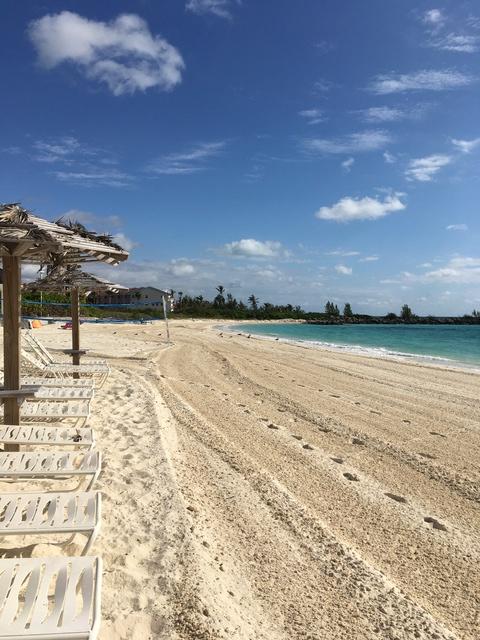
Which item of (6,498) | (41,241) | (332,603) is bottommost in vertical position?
(332,603)

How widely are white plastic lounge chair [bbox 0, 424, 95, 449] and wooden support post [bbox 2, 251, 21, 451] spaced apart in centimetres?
33

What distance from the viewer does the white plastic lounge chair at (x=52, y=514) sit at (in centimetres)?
239

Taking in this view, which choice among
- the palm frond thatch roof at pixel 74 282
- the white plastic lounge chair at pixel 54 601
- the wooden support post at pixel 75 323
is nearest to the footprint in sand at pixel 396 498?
the white plastic lounge chair at pixel 54 601

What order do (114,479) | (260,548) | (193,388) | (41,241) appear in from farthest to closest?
(193,388) → (114,479) → (41,241) → (260,548)

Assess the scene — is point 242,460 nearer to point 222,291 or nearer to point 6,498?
point 6,498

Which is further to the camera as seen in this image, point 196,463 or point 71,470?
point 196,463

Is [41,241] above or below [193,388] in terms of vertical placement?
above

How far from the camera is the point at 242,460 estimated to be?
4738mm

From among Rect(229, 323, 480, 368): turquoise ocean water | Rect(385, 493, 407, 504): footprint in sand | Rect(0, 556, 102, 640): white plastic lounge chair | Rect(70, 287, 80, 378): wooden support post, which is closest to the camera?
Rect(0, 556, 102, 640): white plastic lounge chair

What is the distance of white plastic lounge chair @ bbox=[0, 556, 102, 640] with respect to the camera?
5.46 feet

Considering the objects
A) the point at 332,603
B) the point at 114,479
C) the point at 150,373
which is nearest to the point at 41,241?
the point at 114,479

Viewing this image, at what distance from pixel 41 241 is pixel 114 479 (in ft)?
6.67

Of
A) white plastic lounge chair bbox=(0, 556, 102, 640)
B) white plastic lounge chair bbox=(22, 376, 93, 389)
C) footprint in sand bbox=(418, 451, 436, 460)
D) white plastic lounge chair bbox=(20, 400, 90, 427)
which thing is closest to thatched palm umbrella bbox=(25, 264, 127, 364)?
white plastic lounge chair bbox=(22, 376, 93, 389)

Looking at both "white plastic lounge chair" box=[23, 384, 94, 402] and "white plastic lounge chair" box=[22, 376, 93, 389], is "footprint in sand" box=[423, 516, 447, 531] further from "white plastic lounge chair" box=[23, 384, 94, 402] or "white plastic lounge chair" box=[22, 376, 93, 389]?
"white plastic lounge chair" box=[22, 376, 93, 389]
